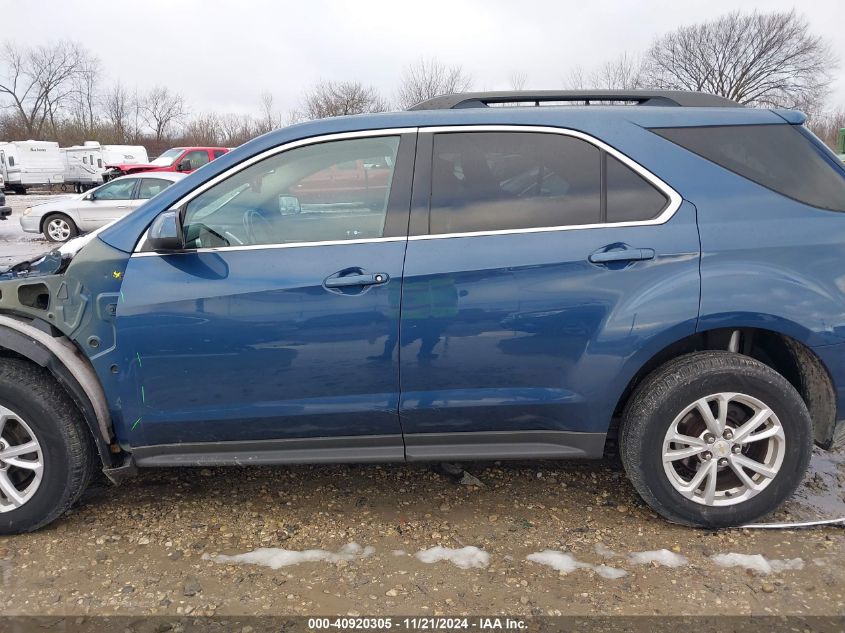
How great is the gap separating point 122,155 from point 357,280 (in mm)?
31014

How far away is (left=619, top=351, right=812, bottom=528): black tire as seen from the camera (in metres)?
2.72

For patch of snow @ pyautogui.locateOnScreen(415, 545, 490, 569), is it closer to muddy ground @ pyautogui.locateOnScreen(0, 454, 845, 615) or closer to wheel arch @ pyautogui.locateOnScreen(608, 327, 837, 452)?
muddy ground @ pyautogui.locateOnScreen(0, 454, 845, 615)

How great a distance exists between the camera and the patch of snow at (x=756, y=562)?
104 inches

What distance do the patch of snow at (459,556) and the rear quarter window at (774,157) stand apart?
81.3 inches

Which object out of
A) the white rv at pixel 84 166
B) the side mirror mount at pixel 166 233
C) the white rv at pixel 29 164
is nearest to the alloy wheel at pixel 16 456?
the side mirror mount at pixel 166 233

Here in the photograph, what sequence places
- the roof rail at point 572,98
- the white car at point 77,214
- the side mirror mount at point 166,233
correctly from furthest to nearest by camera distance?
1. the white car at point 77,214
2. the roof rail at point 572,98
3. the side mirror mount at point 166,233

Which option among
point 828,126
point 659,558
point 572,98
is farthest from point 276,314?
point 828,126

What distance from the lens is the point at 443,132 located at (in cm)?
279

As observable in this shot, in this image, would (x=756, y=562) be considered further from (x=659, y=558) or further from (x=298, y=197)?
(x=298, y=197)

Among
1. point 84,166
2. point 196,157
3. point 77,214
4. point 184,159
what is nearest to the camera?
point 77,214

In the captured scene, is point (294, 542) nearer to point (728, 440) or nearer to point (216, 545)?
point (216, 545)


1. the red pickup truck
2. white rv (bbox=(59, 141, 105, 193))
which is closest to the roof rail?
the red pickup truck

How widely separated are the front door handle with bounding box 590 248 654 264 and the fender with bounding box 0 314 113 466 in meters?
2.28

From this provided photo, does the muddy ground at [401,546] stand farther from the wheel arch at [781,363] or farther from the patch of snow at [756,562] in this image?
the wheel arch at [781,363]
